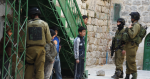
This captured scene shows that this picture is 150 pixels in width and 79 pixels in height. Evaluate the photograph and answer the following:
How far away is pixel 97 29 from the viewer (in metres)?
13.0

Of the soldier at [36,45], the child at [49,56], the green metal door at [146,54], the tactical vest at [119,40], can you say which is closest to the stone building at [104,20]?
the green metal door at [146,54]

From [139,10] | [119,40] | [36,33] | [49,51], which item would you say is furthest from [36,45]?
[139,10]

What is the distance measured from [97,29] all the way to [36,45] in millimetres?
7598

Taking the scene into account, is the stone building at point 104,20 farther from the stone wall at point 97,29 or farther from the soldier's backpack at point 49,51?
the soldier's backpack at point 49,51

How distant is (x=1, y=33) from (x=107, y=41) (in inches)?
292

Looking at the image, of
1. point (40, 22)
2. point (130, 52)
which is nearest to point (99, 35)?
point (130, 52)

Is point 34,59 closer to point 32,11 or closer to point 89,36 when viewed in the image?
point 32,11

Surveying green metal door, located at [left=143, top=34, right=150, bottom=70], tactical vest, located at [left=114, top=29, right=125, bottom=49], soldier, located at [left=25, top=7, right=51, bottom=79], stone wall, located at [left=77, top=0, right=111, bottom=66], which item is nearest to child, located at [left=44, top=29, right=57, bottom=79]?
soldier, located at [left=25, top=7, right=51, bottom=79]

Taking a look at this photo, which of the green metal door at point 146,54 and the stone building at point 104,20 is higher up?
the stone building at point 104,20

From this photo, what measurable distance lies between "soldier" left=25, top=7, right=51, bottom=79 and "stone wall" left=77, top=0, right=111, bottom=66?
6016mm

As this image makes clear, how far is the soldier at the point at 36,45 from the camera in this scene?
5695 millimetres

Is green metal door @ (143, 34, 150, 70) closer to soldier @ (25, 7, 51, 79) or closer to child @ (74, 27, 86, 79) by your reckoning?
child @ (74, 27, 86, 79)

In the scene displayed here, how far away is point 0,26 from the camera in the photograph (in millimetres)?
7234

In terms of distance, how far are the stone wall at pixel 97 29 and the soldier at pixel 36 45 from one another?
6016 mm
